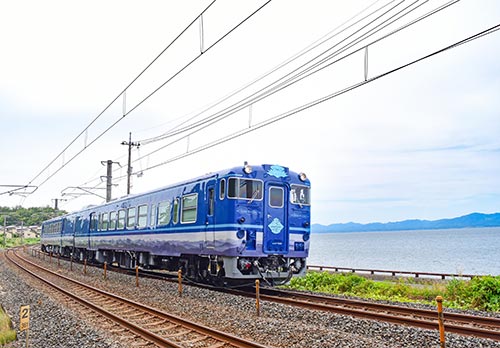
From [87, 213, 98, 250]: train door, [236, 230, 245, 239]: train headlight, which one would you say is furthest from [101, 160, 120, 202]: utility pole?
[236, 230, 245, 239]: train headlight

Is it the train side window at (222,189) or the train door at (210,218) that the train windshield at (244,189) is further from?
the train door at (210,218)

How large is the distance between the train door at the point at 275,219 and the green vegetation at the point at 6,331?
20.7 ft

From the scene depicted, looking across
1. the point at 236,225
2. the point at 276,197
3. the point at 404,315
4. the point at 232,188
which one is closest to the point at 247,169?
the point at 232,188

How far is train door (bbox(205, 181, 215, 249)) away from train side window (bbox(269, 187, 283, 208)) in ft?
5.32

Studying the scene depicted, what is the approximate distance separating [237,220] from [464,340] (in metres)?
6.41

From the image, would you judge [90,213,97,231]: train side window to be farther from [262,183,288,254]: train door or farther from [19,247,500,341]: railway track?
[262,183,288,254]: train door

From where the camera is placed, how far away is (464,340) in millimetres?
7766

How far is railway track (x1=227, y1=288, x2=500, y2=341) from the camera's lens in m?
8.50

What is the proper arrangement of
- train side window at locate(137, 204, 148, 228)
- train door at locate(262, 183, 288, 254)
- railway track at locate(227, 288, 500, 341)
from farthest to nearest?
1. train side window at locate(137, 204, 148, 228)
2. train door at locate(262, 183, 288, 254)
3. railway track at locate(227, 288, 500, 341)

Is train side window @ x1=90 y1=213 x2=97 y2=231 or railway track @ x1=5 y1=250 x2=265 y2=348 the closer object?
railway track @ x1=5 y1=250 x2=265 y2=348

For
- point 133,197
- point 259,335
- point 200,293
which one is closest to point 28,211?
point 133,197

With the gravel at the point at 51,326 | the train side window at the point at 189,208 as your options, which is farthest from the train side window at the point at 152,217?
the gravel at the point at 51,326

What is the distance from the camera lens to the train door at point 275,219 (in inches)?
526

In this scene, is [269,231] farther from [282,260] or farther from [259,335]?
[259,335]
